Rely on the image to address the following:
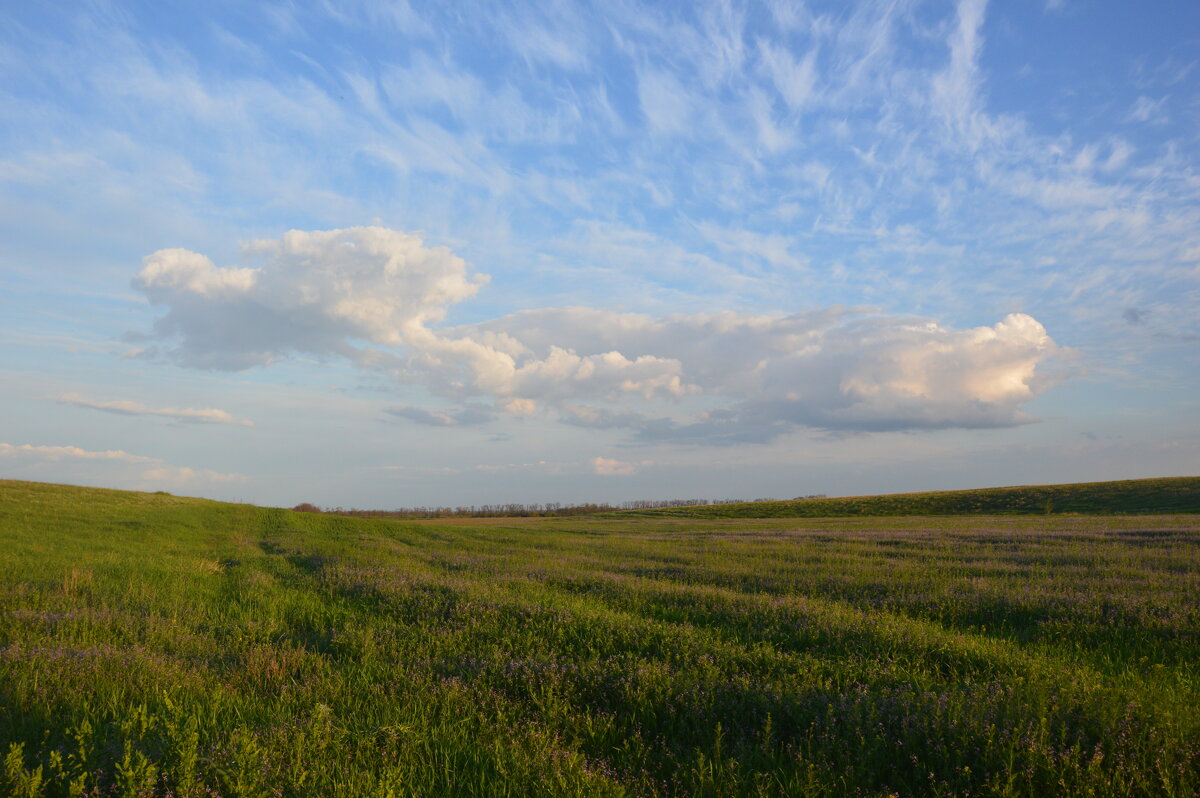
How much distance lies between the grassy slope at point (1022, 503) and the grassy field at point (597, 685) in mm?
59771

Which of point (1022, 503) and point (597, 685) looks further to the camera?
point (1022, 503)

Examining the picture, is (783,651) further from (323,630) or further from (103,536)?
(103,536)

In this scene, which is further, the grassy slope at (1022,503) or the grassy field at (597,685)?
the grassy slope at (1022,503)

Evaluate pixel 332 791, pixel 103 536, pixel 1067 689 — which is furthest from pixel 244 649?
pixel 103 536

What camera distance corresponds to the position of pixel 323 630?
8500mm

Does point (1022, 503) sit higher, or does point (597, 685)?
point (597, 685)

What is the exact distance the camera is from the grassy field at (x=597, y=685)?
3957 mm

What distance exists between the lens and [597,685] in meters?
5.83

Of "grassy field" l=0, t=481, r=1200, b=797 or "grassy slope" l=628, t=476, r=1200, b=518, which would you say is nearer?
"grassy field" l=0, t=481, r=1200, b=797

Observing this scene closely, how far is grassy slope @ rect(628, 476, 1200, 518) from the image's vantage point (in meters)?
58.5

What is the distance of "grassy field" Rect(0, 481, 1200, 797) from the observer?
396 cm

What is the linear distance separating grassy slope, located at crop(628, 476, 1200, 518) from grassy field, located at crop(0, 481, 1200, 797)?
59771 mm

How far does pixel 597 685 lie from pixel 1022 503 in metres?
78.8

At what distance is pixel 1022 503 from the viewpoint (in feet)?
223
